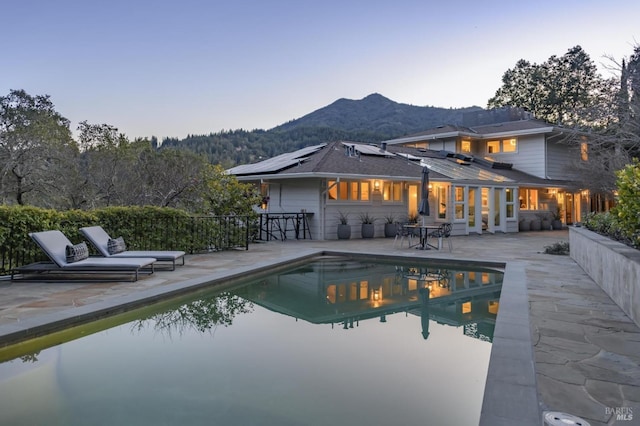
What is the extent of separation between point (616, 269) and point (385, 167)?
11167mm

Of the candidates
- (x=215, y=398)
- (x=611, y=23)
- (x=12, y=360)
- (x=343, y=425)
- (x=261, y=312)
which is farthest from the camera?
(x=611, y=23)

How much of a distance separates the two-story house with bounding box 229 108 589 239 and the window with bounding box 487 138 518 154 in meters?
0.05

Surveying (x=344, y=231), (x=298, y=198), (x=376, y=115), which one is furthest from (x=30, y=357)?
(x=376, y=115)

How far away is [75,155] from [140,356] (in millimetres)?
16192

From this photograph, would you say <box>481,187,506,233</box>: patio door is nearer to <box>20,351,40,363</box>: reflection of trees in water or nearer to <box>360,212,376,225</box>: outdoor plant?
<box>360,212,376,225</box>: outdoor plant

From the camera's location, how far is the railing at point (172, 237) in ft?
22.9

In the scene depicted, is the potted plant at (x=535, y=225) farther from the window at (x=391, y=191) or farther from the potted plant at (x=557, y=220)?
the window at (x=391, y=191)

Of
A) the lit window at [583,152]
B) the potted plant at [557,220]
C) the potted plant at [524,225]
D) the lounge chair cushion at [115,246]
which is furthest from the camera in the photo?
the lit window at [583,152]

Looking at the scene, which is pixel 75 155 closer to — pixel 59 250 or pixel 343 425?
pixel 59 250

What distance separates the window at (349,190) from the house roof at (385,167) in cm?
54

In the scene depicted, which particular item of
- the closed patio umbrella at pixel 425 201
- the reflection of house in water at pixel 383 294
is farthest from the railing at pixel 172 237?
the closed patio umbrella at pixel 425 201

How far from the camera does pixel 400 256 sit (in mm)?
10047

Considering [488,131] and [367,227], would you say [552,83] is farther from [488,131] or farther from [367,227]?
[367,227]

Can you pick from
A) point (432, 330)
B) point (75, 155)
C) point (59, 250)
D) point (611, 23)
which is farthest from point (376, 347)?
point (611, 23)
